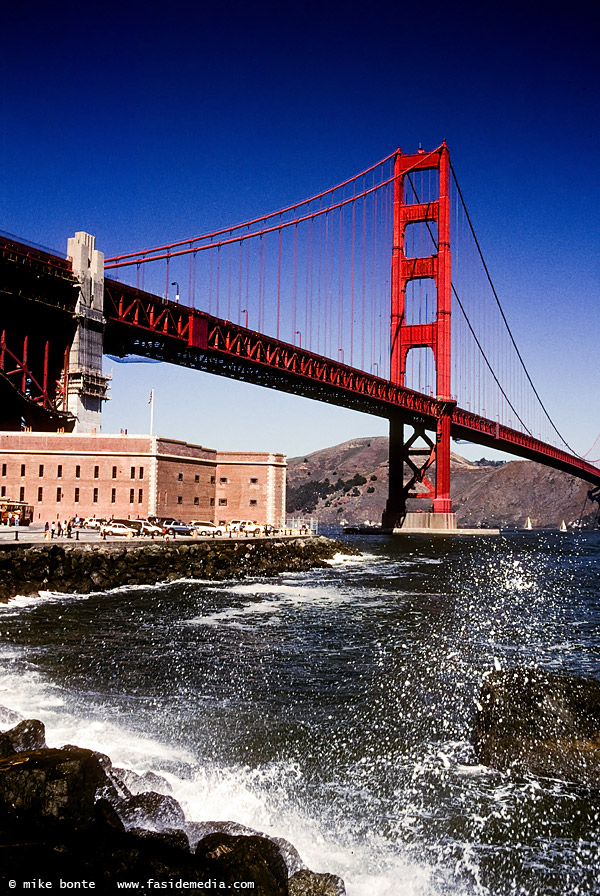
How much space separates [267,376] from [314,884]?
50.8 metres

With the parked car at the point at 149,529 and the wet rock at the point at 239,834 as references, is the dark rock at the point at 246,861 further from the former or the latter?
the parked car at the point at 149,529

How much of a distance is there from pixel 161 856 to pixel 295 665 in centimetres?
828

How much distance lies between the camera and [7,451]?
37781 millimetres

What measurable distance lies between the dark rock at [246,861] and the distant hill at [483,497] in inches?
5407

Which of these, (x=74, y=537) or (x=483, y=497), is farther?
(x=483, y=497)

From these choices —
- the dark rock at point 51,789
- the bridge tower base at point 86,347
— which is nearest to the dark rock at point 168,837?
the dark rock at point 51,789

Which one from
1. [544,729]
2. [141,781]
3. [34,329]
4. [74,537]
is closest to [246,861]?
[141,781]

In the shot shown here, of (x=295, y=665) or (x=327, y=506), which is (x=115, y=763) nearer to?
(x=295, y=665)

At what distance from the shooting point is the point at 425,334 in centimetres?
7300

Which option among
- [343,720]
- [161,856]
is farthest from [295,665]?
[161,856]

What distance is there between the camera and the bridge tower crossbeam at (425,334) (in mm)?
71562

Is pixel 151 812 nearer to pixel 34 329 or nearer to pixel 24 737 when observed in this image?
pixel 24 737

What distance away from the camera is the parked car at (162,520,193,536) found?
123ft

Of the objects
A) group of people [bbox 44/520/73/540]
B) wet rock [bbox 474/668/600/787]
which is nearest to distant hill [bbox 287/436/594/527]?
group of people [bbox 44/520/73/540]
